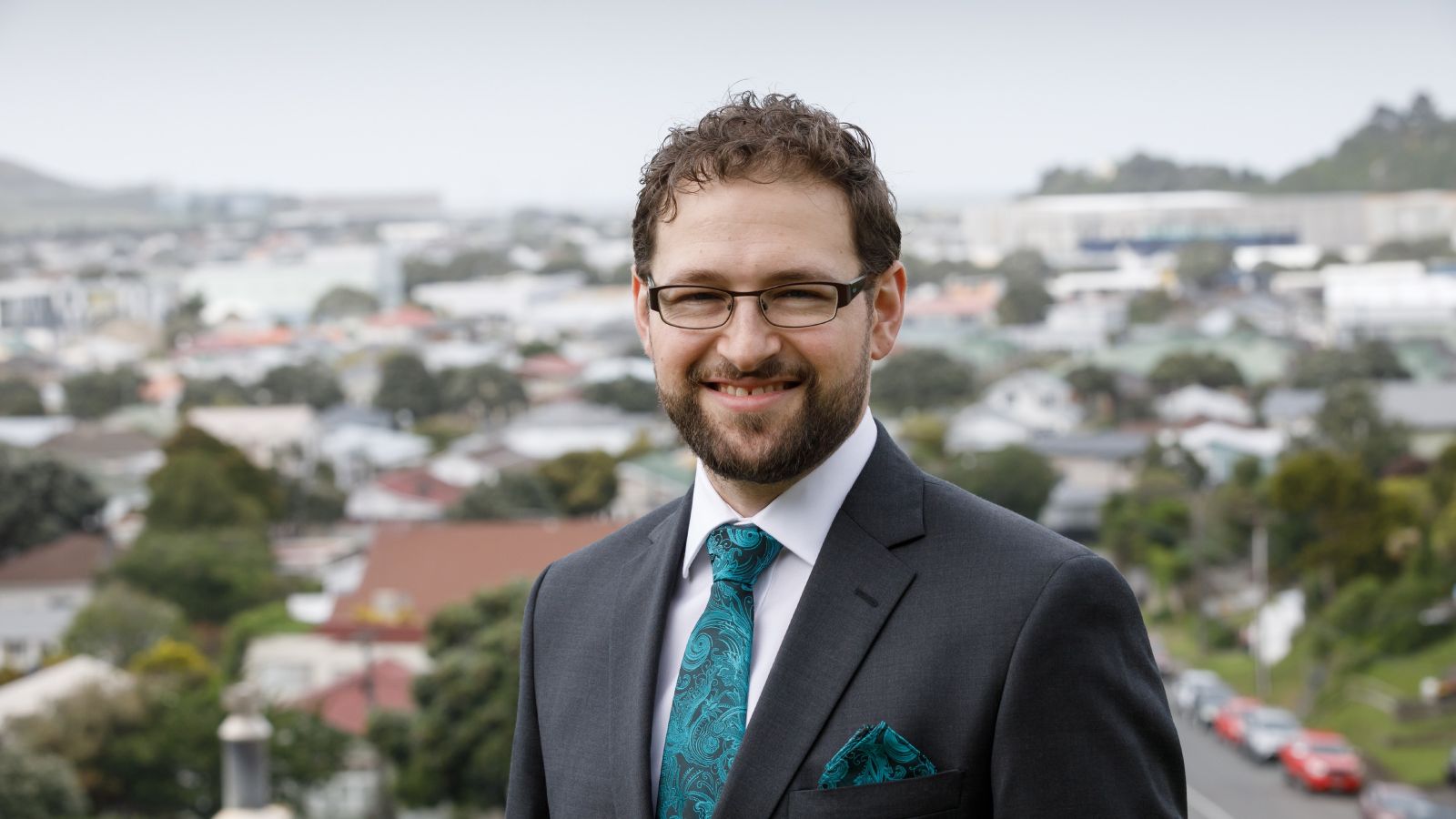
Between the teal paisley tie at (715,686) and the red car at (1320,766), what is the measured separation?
9.77 metres

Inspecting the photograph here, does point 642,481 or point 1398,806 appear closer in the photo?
point 1398,806

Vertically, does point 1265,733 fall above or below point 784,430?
below

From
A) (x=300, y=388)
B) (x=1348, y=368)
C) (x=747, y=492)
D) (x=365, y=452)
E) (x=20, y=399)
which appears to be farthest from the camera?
(x=300, y=388)

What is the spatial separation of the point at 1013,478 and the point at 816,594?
2212 cm

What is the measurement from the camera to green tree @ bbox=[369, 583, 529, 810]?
913 centimetres

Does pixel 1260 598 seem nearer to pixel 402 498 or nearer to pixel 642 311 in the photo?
pixel 402 498

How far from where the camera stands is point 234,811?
3281 millimetres

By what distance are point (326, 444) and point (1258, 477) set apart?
1929 centimetres

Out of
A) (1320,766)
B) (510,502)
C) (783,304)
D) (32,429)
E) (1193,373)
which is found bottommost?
(32,429)

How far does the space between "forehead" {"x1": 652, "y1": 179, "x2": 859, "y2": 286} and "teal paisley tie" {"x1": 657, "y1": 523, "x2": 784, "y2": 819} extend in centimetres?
14

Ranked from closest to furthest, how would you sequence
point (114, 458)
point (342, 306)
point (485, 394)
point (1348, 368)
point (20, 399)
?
point (114, 458) < point (1348, 368) < point (485, 394) < point (20, 399) < point (342, 306)

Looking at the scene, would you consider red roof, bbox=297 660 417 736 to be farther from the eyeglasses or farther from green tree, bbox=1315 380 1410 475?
green tree, bbox=1315 380 1410 475

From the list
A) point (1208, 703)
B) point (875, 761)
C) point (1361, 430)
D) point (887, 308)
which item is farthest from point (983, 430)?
point (875, 761)

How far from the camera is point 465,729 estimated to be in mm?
9227
